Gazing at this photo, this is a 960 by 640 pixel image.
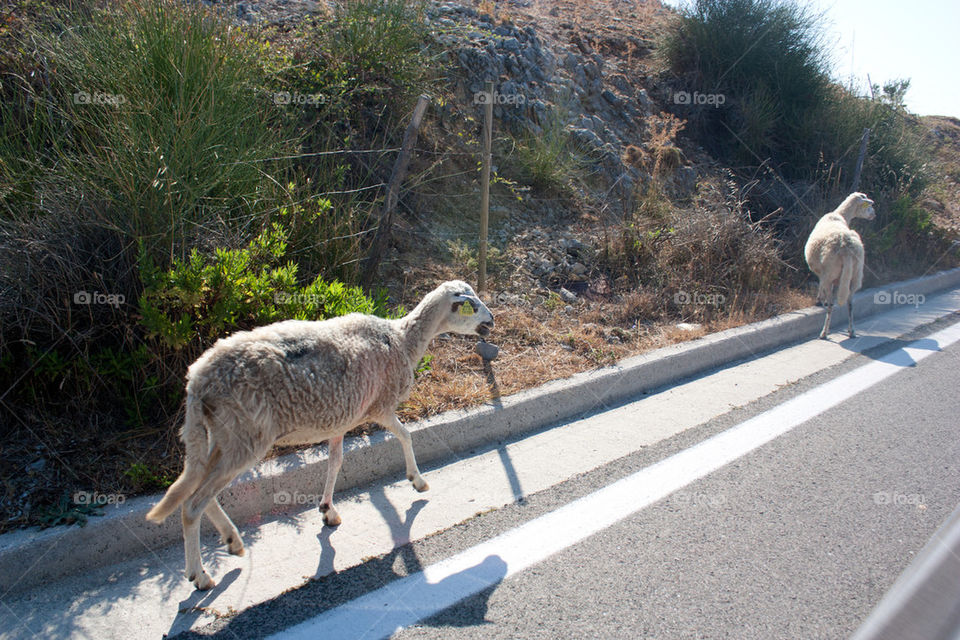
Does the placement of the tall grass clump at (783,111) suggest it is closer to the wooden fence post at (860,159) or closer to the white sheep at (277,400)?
the wooden fence post at (860,159)

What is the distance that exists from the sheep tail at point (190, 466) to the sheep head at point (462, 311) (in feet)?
6.01

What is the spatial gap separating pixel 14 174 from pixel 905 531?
21.1 feet

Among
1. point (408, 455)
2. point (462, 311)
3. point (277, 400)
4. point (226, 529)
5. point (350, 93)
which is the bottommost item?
point (226, 529)

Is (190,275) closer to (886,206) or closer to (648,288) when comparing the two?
(648,288)

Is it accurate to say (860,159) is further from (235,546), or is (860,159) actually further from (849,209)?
(235,546)

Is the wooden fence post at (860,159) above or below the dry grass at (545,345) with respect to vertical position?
above

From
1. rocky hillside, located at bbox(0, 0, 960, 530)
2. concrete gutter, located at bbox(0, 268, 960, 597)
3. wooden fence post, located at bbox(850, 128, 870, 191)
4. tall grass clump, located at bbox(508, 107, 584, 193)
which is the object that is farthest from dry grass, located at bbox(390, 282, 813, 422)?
wooden fence post, located at bbox(850, 128, 870, 191)

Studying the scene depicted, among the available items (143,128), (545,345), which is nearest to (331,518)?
(545,345)

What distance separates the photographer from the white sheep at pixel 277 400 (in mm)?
3145

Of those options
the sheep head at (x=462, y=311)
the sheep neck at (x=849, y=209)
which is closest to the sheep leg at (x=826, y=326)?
the sheep neck at (x=849, y=209)

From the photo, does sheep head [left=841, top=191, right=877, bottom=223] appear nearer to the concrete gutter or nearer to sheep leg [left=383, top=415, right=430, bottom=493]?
the concrete gutter

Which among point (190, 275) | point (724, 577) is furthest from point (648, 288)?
point (190, 275)

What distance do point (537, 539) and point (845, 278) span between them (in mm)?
6464

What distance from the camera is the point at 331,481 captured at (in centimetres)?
385
